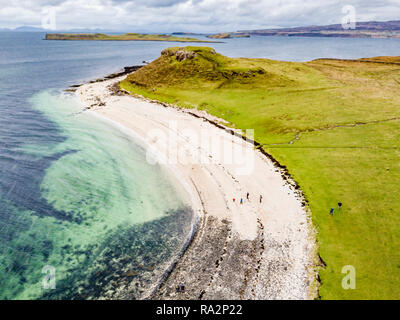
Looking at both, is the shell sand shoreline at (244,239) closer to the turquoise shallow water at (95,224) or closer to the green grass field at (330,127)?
the green grass field at (330,127)

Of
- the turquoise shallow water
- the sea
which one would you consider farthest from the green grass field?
the turquoise shallow water

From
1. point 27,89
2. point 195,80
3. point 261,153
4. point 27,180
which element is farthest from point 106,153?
point 27,89

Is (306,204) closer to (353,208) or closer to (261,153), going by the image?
(353,208)

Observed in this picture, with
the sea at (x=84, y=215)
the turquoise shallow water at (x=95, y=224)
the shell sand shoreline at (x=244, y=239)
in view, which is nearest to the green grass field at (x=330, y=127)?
the shell sand shoreline at (x=244, y=239)

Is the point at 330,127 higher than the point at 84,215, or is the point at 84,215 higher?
the point at 330,127

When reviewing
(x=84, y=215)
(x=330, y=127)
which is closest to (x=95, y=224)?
(x=84, y=215)

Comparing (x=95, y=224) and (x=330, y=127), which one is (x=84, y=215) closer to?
(x=95, y=224)

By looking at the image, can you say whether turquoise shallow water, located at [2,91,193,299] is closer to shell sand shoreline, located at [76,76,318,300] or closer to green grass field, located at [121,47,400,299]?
shell sand shoreline, located at [76,76,318,300]
